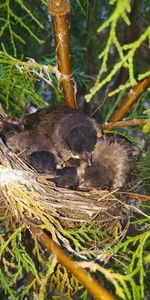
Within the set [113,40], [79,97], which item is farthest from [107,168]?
[79,97]

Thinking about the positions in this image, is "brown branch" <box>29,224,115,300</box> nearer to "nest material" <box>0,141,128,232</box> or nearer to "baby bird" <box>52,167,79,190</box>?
"nest material" <box>0,141,128,232</box>

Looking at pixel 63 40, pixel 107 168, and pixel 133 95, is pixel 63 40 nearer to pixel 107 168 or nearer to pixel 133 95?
pixel 133 95

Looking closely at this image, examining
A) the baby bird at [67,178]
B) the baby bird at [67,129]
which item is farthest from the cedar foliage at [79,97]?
the baby bird at [67,178]

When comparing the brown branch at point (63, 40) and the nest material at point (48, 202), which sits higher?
the brown branch at point (63, 40)

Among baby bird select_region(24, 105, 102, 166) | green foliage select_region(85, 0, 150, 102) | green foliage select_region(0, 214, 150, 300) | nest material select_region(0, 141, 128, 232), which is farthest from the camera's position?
baby bird select_region(24, 105, 102, 166)

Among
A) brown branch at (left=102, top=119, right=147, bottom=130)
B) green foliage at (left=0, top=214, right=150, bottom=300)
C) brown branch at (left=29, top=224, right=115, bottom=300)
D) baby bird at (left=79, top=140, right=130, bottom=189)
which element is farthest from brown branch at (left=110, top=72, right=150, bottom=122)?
brown branch at (left=29, top=224, right=115, bottom=300)

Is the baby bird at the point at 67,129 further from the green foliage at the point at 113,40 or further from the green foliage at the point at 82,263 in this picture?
the green foliage at the point at 113,40
